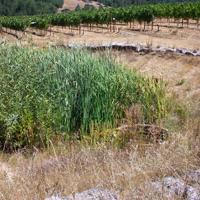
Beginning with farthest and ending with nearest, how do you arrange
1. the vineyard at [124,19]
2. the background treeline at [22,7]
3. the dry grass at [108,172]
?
the background treeline at [22,7], the vineyard at [124,19], the dry grass at [108,172]

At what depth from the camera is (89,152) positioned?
14.8ft

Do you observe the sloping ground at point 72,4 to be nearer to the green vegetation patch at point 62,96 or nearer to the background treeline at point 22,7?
the background treeline at point 22,7

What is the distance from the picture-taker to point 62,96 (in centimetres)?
788

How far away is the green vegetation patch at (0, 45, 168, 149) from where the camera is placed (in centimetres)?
728

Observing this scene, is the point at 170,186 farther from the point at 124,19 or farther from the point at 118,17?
the point at 118,17

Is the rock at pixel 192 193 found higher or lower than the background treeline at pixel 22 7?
higher

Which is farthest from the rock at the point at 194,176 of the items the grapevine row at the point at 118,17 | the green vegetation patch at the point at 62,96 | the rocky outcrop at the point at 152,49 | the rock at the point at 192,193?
the grapevine row at the point at 118,17

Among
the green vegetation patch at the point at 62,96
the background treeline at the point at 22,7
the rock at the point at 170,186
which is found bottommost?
the background treeline at the point at 22,7

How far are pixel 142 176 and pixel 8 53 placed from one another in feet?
19.0

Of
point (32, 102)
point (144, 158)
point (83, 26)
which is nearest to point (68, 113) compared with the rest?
point (32, 102)

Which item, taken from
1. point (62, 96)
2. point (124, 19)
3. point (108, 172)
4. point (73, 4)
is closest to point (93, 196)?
point (108, 172)

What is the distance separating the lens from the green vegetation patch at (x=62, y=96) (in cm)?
728

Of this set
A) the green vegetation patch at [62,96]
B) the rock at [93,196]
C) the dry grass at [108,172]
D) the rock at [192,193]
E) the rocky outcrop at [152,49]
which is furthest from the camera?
the rocky outcrop at [152,49]

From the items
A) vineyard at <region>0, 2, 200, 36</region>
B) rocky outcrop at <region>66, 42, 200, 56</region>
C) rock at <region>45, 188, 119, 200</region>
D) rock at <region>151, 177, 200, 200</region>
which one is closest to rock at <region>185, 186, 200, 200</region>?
rock at <region>151, 177, 200, 200</region>
